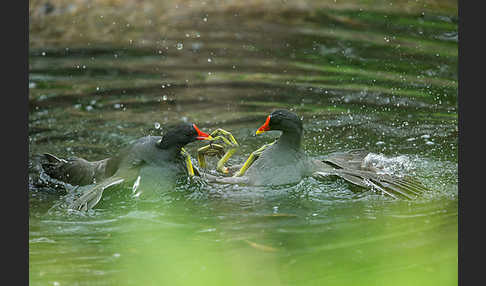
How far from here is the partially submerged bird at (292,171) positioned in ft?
21.3

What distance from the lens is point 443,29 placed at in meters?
11.2

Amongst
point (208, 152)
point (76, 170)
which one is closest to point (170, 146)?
point (208, 152)

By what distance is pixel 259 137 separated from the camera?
26.8 ft

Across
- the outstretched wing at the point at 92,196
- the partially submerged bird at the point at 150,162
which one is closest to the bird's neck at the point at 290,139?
the partially submerged bird at the point at 150,162

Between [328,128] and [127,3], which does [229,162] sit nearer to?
[328,128]

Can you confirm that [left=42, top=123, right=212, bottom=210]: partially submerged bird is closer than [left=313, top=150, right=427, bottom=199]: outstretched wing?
Yes

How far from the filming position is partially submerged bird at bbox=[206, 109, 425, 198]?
650cm

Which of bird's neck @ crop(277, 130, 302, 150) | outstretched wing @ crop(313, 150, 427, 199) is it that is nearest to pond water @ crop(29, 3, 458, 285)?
outstretched wing @ crop(313, 150, 427, 199)

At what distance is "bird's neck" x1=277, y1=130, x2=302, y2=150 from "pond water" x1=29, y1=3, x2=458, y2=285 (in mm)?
369

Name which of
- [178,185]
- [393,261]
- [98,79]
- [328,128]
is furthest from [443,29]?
[393,261]

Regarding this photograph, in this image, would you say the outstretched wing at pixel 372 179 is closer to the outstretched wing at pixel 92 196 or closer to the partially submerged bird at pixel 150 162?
the partially submerged bird at pixel 150 162

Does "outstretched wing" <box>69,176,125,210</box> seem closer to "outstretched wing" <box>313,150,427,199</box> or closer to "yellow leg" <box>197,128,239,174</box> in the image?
"yellow leg" <box>197,128,239,174</box>

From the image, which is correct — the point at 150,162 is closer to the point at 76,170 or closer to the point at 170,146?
the point at 170,146

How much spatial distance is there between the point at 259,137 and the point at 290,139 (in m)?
1.61
